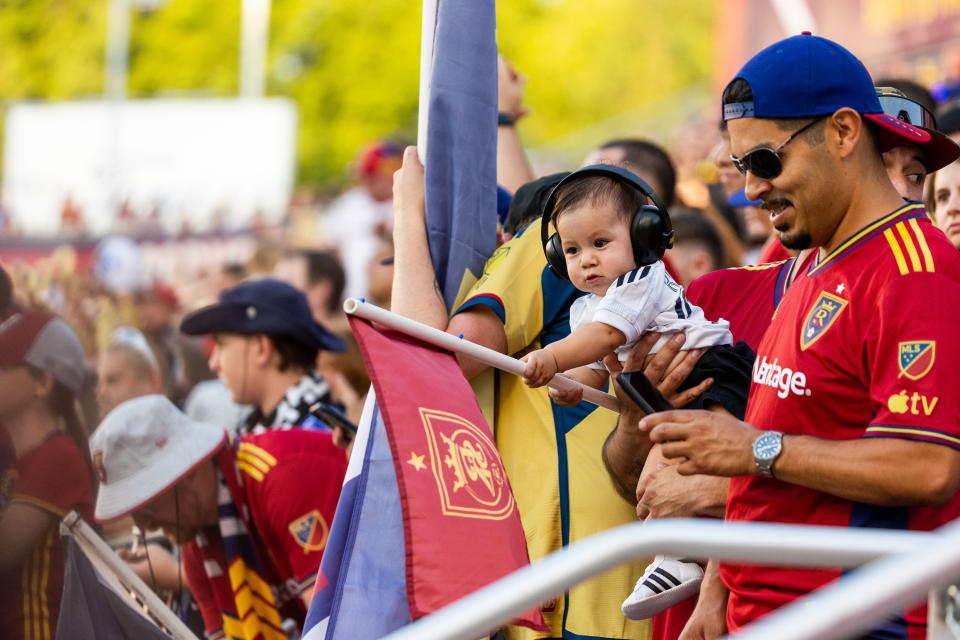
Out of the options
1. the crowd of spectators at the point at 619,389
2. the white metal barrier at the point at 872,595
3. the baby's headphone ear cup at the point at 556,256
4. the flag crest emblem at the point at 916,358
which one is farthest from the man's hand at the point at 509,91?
the white metal barrier at the point at 872,595

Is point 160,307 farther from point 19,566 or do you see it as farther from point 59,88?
point 59,88

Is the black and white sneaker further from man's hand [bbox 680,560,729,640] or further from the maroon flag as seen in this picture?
the maroon flag

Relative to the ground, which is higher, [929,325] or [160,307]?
[929,325]

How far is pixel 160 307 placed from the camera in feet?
40.2

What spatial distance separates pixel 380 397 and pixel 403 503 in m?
0.25

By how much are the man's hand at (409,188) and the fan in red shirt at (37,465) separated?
4.74 feet

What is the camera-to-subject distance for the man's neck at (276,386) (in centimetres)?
600

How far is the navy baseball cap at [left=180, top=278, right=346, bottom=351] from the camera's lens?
19.7 feet

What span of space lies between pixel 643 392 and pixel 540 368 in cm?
25

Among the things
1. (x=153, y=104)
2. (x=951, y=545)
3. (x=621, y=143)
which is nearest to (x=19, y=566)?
(x=621, y=143)

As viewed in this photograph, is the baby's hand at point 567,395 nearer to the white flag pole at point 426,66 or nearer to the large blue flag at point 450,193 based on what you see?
the large blue flag at point 450,193

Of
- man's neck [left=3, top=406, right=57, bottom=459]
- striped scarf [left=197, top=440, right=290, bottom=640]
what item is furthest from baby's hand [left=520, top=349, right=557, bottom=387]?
man's neck [left=3, top=406, right=57, bottom=459]

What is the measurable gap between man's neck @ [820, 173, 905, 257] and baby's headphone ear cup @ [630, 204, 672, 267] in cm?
65

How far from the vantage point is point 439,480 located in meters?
3.31
